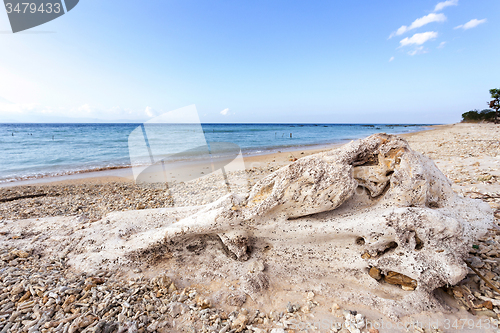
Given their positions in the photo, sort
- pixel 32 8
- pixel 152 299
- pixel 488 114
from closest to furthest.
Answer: pixel 152 299, pixel 32 8, pixel 488 114

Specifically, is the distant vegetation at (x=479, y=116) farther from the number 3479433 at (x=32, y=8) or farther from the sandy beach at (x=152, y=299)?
the number 3479433 at (x=32, y=8)

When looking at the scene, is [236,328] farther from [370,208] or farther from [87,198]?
[87,198]

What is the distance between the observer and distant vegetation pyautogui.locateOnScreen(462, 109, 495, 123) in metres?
40.8

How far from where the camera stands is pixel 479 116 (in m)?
45.1

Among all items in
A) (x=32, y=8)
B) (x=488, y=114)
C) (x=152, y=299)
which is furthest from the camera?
(x=488, y=114)

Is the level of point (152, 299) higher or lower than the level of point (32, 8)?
lower

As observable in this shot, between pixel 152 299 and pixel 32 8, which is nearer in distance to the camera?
pixel 152 299

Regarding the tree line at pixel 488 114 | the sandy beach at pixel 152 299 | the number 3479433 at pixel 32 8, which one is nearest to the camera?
the sandy beach at pixel 152 299

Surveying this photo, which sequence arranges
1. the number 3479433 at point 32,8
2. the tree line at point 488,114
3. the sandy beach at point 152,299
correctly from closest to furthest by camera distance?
1. the sandy beach at point 152,299
2. the number 3479433 at point 32,8
3. the tree line at point 488,114

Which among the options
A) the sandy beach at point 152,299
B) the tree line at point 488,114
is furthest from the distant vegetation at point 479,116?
the sandy beach at point 152,299

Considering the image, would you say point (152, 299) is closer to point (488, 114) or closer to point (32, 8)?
point (32, 8)

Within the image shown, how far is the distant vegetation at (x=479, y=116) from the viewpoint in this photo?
134ft

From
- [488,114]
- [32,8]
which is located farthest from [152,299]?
[488,114]

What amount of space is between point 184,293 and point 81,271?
144 centimetres
